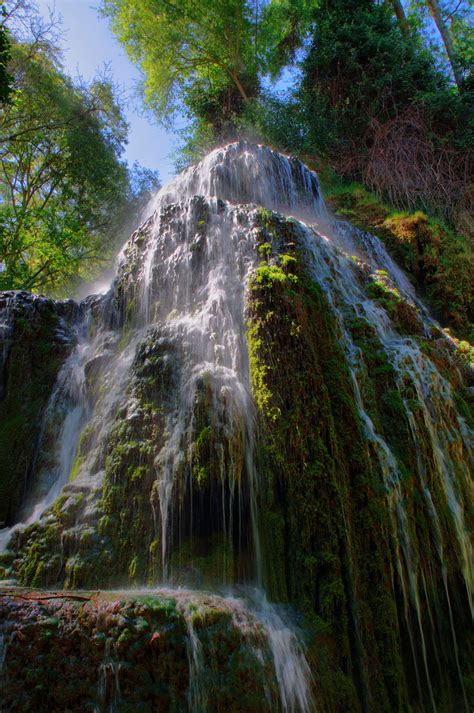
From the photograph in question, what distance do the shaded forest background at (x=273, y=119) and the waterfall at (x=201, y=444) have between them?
161 inches

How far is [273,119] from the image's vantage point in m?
14.1

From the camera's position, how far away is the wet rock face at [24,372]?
5.40 metres

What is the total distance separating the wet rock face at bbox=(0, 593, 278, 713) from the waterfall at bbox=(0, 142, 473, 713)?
0.03 meters

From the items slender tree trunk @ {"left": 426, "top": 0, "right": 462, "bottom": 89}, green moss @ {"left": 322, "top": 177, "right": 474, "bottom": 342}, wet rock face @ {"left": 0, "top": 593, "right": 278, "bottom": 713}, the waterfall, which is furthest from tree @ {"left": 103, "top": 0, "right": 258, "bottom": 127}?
wet rock face @ {"left": 0, "top": 593, "right": 278, "bottom": 713}

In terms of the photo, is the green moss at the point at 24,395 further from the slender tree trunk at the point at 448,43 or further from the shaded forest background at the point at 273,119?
the slender tree trunk at the point at 448,43

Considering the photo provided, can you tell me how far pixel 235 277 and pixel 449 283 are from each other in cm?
580

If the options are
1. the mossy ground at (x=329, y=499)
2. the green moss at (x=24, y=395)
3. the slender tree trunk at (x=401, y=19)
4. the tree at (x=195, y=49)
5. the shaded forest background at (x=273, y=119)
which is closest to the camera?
the mossy ground at (x=329, y=499)

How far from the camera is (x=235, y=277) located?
542cm

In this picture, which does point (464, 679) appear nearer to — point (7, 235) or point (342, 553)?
point (342, 553)

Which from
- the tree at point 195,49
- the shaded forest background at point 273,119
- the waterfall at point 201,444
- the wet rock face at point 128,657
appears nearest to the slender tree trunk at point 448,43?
the shaded forest background at point 273,119

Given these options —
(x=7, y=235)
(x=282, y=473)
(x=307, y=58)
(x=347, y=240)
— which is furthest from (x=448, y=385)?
(x=307, y=58)

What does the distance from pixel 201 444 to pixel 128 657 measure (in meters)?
1.75

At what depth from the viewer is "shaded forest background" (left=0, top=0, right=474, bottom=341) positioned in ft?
36.0

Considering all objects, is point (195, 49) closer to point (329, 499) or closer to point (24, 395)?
point (24, 395)
